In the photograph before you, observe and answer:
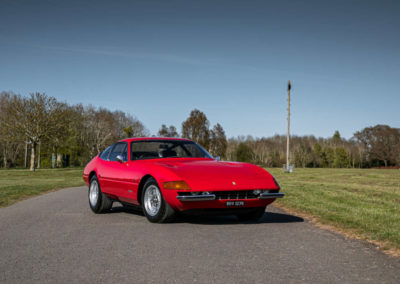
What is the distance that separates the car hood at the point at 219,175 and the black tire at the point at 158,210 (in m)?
0.36

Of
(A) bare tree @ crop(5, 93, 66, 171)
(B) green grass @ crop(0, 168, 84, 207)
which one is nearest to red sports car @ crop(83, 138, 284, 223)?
(B) green grass @ crop(0, 168, 84, 207)

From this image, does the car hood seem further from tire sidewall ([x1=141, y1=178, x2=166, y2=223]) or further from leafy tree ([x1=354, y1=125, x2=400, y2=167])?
leafy tree ([x1=354, y1=125, x2=400, y2=167])

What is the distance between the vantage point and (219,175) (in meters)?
6.82

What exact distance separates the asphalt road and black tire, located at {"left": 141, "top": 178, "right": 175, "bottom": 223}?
13 centimetres

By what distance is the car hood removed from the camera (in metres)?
6.56

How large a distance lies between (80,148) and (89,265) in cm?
6225

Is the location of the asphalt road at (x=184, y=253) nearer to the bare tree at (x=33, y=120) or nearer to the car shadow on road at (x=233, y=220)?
the car shadow on road at (x=233, y=220)

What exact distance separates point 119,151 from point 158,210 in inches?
87.6

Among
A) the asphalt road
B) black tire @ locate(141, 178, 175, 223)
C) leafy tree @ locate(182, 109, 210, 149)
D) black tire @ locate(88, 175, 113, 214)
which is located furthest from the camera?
leafy tree @ locate(182, 109, 210, 149)

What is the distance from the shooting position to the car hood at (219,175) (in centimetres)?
656

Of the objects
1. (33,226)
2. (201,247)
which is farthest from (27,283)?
(33,226)

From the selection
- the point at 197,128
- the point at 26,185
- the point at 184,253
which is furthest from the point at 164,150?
the point at 197,128

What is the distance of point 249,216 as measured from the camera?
754cm

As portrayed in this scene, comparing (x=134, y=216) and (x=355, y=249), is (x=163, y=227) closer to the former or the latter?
(x=134, y=216)
